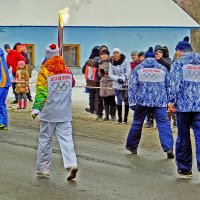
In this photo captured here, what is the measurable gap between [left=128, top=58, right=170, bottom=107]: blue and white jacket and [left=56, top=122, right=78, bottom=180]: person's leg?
2435mm

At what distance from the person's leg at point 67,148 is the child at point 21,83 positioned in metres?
11.0

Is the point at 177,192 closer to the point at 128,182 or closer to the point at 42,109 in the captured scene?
the point at 128,182

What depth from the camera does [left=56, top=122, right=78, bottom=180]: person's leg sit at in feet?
30.8

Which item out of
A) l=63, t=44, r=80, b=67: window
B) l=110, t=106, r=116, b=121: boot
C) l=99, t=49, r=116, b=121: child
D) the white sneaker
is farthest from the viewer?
l=63, t=44, r=80, b=67: window

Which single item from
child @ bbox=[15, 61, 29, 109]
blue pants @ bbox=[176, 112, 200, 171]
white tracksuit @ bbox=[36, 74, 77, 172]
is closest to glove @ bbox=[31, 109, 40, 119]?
white tracksuit @ bbox=[36, 74, 77, 172]

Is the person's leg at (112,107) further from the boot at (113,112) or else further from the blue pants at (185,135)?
the blue pants at (185,135)

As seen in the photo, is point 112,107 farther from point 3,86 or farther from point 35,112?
point 35,112

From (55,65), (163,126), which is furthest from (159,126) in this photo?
(55,65)

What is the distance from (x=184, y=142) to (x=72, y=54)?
70.9 feet

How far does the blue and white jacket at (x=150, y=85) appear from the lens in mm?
11703

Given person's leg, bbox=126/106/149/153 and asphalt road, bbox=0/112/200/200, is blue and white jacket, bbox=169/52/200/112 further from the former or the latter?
person's leg, bbox=126/106/149/153

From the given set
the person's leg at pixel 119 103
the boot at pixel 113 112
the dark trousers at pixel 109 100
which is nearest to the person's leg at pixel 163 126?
the person's leg at pixel 119 103

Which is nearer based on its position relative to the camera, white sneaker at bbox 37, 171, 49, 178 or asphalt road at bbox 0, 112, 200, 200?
asphalt road at bbox 0, 112, 200, 200

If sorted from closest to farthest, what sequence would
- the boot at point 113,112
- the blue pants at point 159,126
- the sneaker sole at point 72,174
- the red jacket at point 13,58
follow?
1. the sneaker sole at point 72,174
2. the blue pants at point 159,126
3. the boot at point 113,112
4. the red jacket at point 13,58
